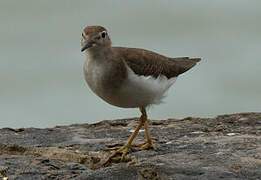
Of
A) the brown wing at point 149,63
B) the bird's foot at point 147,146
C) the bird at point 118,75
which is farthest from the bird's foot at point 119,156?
the brown wing at point 149,63

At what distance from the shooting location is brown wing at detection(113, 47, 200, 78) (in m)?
8.16

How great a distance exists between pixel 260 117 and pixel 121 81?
11.4ft

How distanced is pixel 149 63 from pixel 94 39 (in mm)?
1062

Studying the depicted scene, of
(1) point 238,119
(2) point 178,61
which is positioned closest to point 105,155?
(2) point 178,61

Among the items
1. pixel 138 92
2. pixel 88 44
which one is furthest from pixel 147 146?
pixel 88 44

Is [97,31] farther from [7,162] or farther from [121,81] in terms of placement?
[7,162]

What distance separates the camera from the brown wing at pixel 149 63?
321 inches

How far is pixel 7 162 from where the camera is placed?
284 inches

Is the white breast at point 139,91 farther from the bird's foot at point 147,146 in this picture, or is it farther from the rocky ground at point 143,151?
the rocky ground at point 143,151

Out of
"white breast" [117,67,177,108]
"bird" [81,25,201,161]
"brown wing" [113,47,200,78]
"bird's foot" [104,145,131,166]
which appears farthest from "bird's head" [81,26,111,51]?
"bird's foot" [104,145,131,166]

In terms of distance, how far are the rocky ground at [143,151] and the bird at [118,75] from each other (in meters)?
0.53

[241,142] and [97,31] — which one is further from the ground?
[97,31]

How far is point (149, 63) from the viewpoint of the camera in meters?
8.49

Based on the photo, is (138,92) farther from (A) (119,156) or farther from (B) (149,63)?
(A) (119,156)
